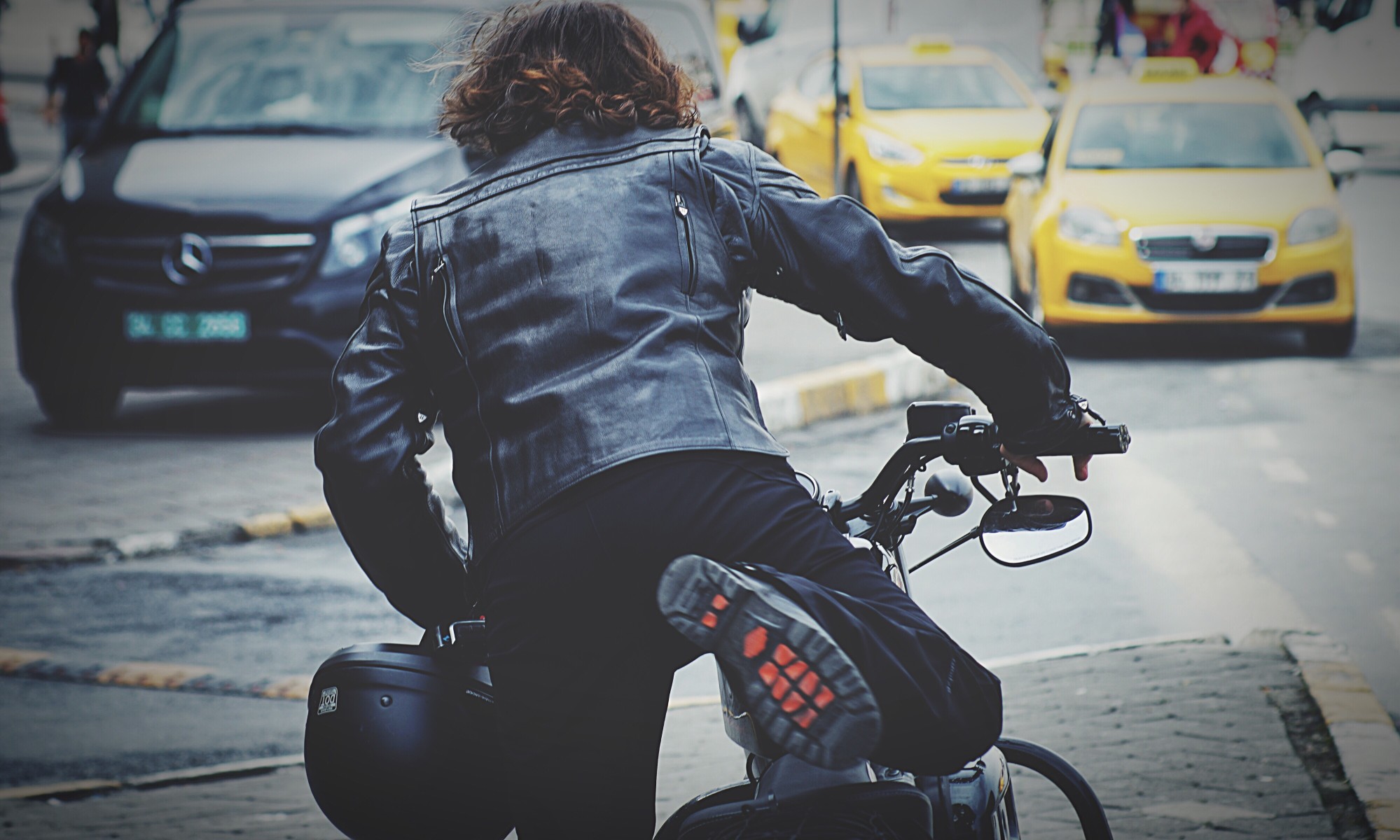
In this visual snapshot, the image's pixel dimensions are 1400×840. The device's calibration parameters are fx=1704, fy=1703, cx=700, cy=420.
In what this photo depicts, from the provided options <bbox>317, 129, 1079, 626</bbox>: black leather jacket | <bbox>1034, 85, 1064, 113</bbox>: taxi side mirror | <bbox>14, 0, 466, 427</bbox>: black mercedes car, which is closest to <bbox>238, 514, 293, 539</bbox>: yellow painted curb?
<bbox>14, 0, 466, 427</bbox>: black mercedes car

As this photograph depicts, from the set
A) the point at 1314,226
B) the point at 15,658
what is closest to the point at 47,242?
the point at 15,658

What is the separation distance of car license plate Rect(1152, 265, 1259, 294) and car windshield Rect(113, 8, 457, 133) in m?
4.49

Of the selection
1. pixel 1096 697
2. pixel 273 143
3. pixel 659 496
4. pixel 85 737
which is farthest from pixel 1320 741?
pixel 273 143

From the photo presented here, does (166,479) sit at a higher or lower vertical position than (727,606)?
lower

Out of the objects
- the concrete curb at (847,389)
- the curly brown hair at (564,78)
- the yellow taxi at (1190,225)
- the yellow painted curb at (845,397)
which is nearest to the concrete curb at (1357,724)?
the curly brown hair at (564,78)

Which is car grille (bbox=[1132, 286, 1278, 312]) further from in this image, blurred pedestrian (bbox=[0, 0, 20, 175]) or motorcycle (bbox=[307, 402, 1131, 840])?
blurred pedestrian (bbox=[0, 0, 20, 175])

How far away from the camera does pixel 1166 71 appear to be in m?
12.3

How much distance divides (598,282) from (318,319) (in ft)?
21.3

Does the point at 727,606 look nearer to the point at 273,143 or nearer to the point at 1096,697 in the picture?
the point at 1096,697

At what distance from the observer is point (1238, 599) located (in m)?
5.80

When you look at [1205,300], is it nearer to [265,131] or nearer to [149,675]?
[265,131]

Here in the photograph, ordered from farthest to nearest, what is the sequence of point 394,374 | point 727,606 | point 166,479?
point 166,479
point 394,374
point 727,606

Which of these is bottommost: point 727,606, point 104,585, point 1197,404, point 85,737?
point 1197,404

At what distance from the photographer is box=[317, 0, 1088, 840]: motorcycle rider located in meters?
1.96
